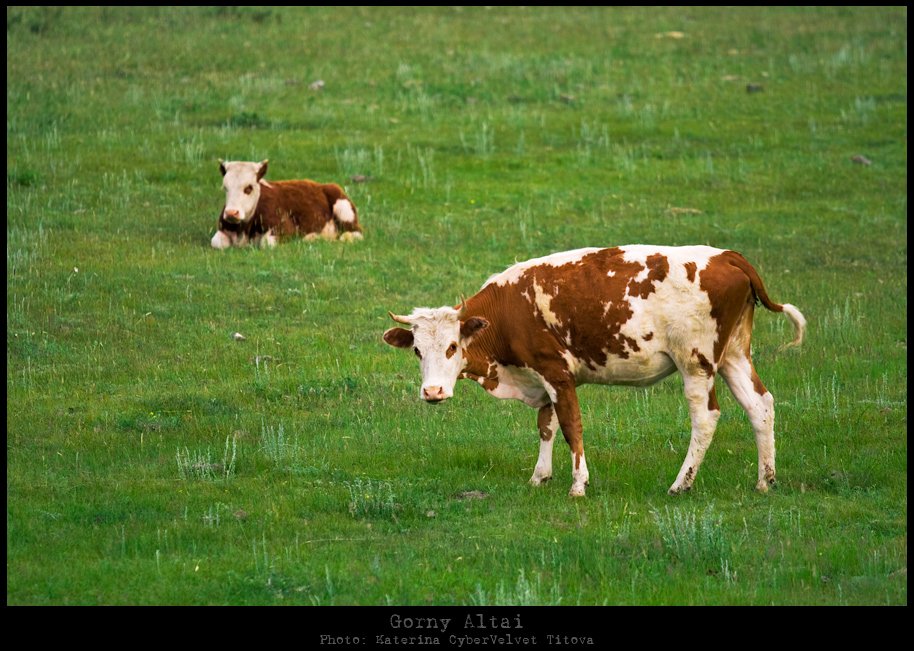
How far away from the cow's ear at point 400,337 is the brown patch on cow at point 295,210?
34.0 ft

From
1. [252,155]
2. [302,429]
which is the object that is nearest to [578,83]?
[252,155]

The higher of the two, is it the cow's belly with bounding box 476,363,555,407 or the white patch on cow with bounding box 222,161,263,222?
the white patch on cow with bounding box 222,161,263,222

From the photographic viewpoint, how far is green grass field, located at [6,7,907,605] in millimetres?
11469

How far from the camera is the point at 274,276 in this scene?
21688 mm

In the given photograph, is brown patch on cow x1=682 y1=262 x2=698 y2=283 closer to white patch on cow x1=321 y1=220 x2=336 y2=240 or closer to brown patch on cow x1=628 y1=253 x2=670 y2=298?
brown patch on cow x1=628 y1=253 x2=670 y2=298

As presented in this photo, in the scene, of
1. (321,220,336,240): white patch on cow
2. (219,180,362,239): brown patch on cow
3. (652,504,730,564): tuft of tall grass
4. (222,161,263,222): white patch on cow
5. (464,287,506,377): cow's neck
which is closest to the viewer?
(652,504,730,564): tuft of tall grass

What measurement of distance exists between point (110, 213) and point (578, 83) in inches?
592

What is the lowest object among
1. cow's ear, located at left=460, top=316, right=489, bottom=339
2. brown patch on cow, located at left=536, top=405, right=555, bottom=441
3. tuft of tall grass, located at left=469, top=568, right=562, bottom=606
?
tuft of tall grass, located at left=469, top=568, right=562, bottom=606

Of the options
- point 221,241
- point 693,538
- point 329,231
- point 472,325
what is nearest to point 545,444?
point 472,325

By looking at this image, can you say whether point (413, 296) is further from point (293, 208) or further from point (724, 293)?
point (724, 293)

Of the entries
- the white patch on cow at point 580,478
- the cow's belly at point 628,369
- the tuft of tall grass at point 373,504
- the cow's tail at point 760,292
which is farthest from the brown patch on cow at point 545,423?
the cow's tail at point 760,292

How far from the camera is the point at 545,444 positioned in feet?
45.3

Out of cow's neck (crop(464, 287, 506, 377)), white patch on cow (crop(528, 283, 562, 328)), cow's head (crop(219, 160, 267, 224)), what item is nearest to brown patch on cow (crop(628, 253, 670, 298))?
white patch on cow (crop(528, 283, 562, 328))

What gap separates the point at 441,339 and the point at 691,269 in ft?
8.02
